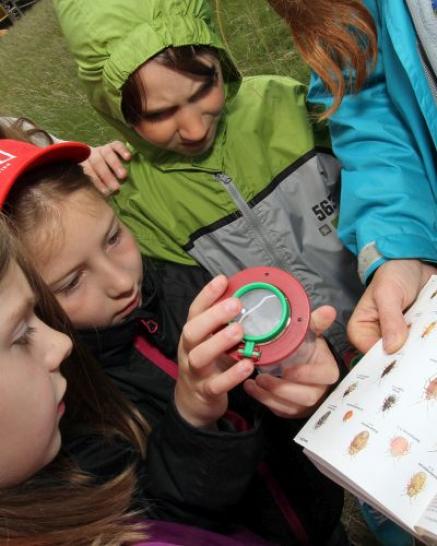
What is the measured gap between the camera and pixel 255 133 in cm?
182

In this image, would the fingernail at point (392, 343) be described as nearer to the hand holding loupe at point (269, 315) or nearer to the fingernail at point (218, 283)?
the hand holding loupe at point (269, 315)

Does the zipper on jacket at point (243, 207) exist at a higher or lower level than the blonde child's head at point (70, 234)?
lower

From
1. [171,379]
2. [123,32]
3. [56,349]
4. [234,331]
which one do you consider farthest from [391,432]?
[123,32]

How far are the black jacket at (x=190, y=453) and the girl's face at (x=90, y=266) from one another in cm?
5

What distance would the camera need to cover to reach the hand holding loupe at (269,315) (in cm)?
89

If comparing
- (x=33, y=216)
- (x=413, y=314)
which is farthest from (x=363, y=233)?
(x=33, y=216)

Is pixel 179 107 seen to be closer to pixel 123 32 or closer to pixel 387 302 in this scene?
pixel 123 32

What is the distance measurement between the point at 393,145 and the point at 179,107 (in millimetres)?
628

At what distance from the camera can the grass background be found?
3680 millimetres

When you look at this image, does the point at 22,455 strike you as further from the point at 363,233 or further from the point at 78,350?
the point at 363,233

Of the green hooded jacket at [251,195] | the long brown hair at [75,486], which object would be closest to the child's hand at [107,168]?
the green hooded jacket at [251,195]

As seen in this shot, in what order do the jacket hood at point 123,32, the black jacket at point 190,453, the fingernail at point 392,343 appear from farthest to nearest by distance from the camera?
1. the jacket hood at point 123,32
2. the black jacket at point 190,453
3. the fingernail at point 392,343

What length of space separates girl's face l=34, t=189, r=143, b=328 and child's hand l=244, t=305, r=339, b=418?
465mm

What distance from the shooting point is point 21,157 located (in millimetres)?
1257
